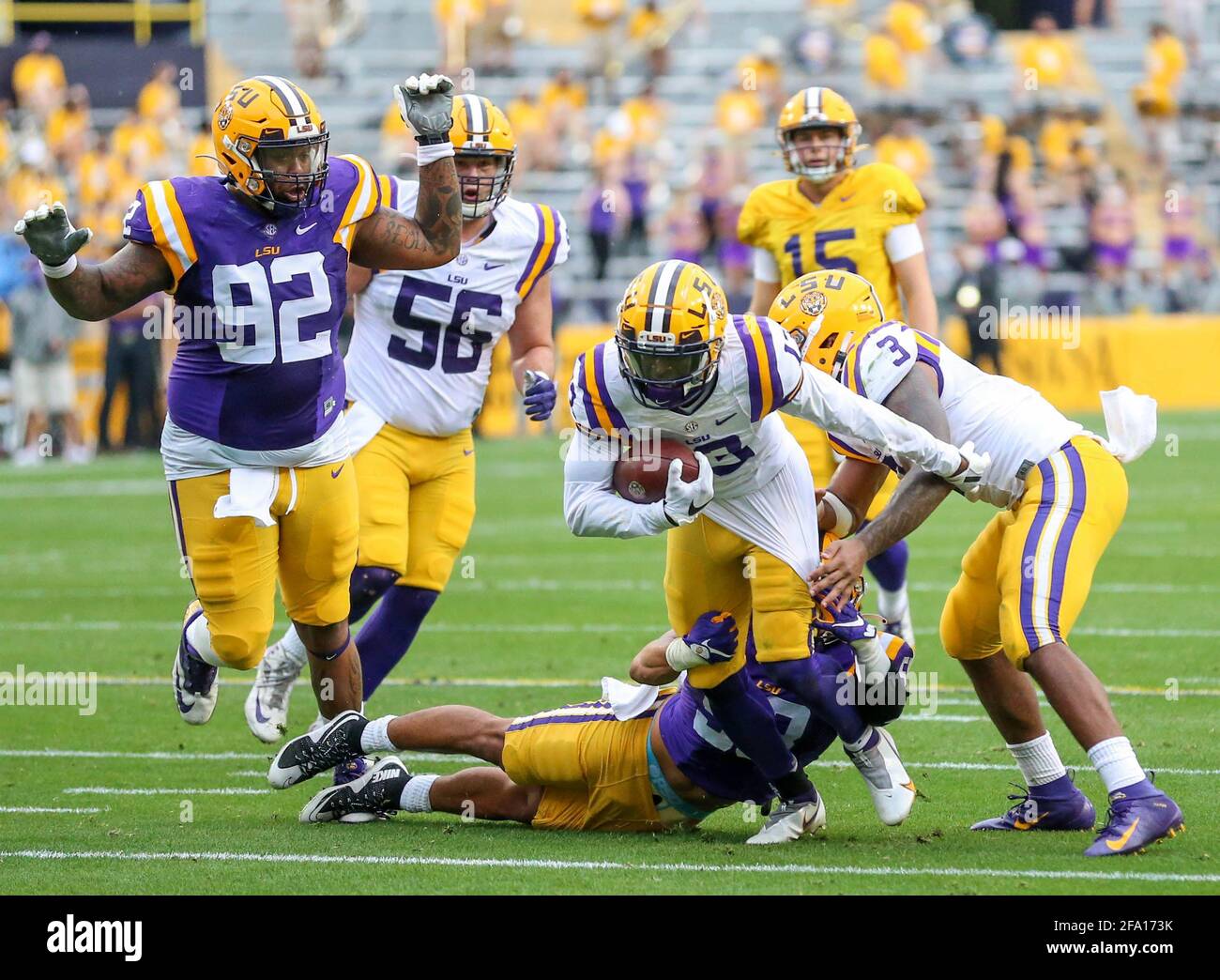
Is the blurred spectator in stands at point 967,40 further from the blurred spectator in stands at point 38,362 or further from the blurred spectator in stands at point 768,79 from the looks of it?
the blurred spectator in stands at point 38,362

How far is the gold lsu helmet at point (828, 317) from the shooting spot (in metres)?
5.34

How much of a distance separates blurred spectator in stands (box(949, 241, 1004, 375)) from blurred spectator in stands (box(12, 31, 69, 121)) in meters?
9.85

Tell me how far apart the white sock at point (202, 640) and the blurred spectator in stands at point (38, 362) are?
35.4ft

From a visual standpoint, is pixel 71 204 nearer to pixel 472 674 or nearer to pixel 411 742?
pixel 472 674

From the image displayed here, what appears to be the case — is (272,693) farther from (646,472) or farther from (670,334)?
(670,334)

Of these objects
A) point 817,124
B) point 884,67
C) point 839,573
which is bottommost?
point 839,573

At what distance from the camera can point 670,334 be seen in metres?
4.55

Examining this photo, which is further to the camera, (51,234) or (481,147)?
(481,147)

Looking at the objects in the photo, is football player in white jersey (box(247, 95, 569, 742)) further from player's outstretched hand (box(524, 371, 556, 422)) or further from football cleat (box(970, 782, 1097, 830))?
football cleat (box(970, 782, 1097, 830))

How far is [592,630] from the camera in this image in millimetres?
8492

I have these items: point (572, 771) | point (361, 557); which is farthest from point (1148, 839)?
point (361, 557)

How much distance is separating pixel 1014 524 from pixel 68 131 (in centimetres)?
1713

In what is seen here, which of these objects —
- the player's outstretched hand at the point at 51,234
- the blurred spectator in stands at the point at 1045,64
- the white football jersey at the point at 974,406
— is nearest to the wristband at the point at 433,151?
the player's outstretched hand at the point at 51,234

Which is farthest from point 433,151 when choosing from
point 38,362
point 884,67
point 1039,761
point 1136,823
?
point 884,67
